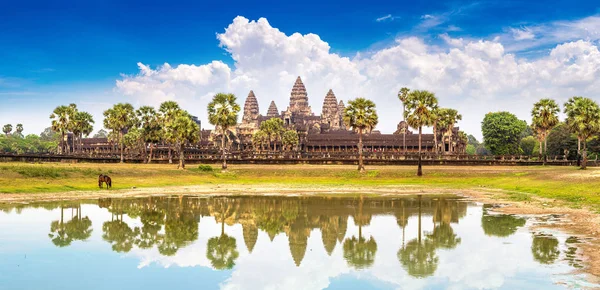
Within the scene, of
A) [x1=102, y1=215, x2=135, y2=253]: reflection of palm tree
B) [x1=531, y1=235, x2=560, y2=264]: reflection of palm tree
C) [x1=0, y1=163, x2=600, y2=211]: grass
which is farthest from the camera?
[x1=0, y1=163, x2=600, y2=211]: grass

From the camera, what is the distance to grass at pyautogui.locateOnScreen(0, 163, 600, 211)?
48.5 m

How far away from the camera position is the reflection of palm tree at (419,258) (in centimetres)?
1904

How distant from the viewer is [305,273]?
1900cm

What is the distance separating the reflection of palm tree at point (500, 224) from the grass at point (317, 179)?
5.97 m

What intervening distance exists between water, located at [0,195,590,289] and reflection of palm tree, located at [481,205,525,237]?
0.16ft

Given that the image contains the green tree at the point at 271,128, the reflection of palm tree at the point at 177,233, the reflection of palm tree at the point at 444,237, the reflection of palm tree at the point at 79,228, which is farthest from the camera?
the green tree at the point at 271,128

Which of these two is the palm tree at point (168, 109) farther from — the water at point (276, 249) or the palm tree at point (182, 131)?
the water at point (276, 249)

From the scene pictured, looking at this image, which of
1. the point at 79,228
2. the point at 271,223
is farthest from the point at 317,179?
the point at 79,228

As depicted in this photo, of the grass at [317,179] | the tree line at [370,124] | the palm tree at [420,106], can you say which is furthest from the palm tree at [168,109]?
the palm tree at [420,106]

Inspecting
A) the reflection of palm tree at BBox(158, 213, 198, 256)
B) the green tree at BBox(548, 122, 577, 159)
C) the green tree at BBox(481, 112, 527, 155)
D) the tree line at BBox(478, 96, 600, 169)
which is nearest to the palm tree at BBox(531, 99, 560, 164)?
the tree line at BBox(478, 96, 600, 169)

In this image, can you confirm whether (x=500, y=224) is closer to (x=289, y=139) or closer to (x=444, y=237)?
(x=444, y=237)

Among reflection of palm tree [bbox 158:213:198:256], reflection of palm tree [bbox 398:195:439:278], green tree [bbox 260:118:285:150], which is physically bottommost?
reflection of palm tree [bbox 398:195:439:278]

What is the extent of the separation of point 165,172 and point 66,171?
55.5ft

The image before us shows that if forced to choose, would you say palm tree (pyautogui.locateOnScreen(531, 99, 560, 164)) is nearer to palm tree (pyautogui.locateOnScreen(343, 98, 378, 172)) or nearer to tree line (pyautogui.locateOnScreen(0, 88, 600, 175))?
tree line (pyautogui.locateOnScreen(0, 88, 600, 175))
